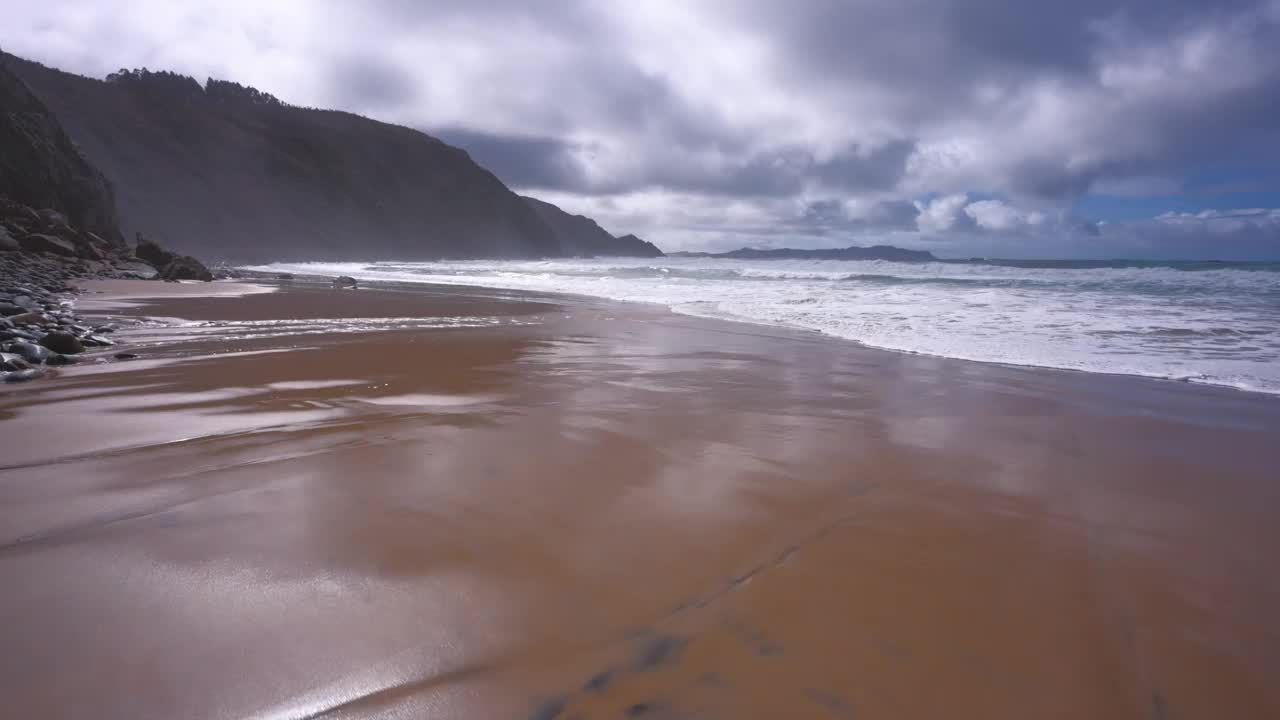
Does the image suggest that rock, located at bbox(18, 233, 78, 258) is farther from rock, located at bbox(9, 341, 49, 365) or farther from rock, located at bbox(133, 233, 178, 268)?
rock, located at bbox(9, 341, 49, 365)

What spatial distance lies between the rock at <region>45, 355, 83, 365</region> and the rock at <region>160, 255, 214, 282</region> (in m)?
14.1

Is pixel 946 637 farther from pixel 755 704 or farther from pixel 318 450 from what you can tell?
pixel 318 450

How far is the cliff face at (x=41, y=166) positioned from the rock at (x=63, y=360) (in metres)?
21.0

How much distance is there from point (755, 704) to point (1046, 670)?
0.86 m

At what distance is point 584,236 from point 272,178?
94.0 metres

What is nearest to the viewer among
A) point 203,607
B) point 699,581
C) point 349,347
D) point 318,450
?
point 203,607

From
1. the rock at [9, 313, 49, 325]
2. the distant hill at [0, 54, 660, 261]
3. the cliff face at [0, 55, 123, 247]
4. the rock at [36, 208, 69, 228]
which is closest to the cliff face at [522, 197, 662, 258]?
the distant hill at [0, 54, 660, 261]

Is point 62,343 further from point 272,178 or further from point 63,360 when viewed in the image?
point 272,178

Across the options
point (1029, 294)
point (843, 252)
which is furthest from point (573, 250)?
point (1029, 294)

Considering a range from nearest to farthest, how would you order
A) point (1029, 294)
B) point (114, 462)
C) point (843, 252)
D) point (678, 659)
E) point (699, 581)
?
point (678, 659), point (699, 581), point (114, 462), point (1029, 294), point (843, 252)

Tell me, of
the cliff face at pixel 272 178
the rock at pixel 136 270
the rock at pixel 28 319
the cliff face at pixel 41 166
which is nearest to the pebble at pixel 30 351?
the rock at pixel 28 319

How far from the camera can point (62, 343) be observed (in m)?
5.57

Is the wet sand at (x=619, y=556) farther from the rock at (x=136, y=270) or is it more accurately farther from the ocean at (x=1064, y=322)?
the rock at (x=136, y=270)

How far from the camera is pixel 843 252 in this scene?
89.2 metres
